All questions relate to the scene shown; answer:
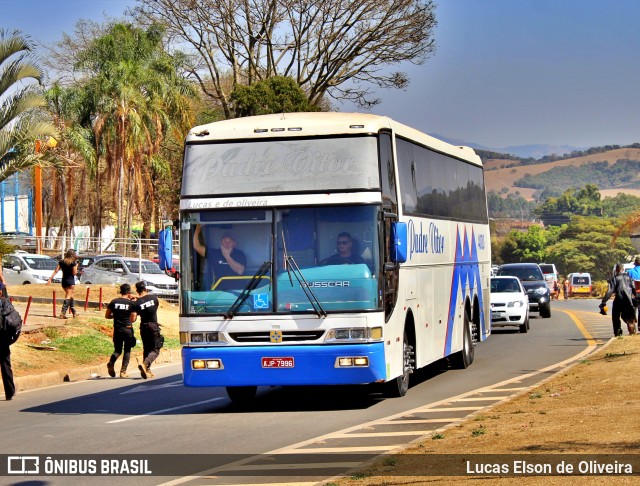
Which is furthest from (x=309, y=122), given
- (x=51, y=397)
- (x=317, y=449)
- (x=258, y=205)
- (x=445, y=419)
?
(x=51, y=397)

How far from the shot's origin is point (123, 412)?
54.0 ft

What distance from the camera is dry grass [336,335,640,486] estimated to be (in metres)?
9.55

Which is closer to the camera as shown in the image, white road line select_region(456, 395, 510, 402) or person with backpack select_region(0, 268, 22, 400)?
white road line select_region(456, 395, 510, 402)

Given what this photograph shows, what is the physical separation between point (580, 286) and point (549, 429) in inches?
3136

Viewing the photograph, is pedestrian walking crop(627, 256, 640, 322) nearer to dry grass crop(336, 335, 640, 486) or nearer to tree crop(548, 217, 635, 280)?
dry grass crop(336, 335, 640, 486)

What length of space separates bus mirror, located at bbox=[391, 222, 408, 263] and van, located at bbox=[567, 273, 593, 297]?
73.1 meters

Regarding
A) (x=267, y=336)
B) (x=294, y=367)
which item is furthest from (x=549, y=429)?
(x=267, y=336)

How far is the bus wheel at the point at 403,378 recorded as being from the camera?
55.5 feet

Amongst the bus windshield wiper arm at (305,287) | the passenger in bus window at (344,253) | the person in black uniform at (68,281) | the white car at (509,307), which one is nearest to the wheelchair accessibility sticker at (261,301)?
the bus windshield wiper arm at (305,287)

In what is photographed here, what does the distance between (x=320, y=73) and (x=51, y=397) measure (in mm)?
38358

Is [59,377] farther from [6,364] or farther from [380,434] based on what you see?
[380,434]

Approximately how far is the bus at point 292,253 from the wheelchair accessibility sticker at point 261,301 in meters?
0.01

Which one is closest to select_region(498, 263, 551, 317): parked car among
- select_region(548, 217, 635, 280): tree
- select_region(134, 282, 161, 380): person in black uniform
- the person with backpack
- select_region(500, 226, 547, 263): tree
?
select_region(134, 282, 161, 380): person in black uniform

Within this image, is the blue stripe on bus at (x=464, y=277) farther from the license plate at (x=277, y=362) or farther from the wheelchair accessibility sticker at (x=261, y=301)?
the wheelchair accessibility sticker at (x=261, y=301)
